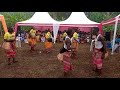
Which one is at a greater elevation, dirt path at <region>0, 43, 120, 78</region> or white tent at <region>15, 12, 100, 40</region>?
white tent at <region>15, 12, 100, 40</region>

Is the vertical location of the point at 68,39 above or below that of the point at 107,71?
above

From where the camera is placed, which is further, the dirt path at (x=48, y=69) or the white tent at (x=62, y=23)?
the white tent at (x=62, y=23)

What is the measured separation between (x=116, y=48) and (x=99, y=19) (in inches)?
803

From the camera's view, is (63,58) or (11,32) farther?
(11,32)

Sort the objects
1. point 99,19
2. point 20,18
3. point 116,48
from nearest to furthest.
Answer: point 116,48
point 20,18
point 99,19

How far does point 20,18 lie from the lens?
31344mm

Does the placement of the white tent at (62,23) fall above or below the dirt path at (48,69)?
above

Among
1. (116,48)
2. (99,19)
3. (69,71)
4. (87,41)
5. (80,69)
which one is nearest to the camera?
(69,71)

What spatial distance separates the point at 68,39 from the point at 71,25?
34.3 ft

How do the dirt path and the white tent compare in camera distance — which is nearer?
the dirt path

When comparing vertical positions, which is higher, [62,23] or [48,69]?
[62,23]

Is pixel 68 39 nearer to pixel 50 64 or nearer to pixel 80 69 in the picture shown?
pixel 80 69

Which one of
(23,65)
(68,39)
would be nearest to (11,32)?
(23,65)

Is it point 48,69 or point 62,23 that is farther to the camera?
point 62,23
